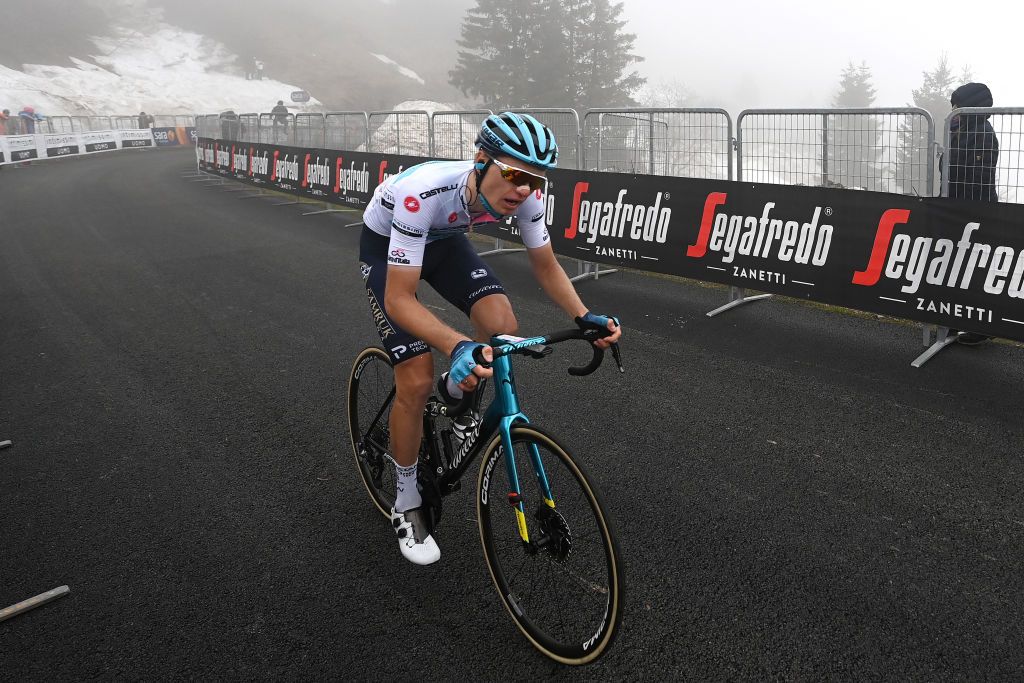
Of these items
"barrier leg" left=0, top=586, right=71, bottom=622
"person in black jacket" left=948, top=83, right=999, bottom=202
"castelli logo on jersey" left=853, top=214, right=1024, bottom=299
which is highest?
"person in black jacket" left=948, top=83, right=999, bottom=202

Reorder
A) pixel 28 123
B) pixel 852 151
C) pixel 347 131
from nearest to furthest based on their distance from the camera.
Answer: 1. pixel 852 151
2. pixel 347 131
3. pixel 28 123

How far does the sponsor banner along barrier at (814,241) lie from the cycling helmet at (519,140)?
14.7 feet

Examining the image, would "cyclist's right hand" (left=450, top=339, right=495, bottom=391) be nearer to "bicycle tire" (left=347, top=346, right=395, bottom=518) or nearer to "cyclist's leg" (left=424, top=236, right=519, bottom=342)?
"cyclist's leg" (left=424, top=236, right=519, bottom=342)

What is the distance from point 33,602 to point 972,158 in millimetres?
7085

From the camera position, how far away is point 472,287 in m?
3.84

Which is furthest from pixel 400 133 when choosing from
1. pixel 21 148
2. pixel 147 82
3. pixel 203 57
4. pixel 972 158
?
pixel 203 57

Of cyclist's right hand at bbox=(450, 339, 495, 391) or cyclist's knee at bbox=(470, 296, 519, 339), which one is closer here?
cyclist's right hand at bbox=(450, 339, 495, 391)

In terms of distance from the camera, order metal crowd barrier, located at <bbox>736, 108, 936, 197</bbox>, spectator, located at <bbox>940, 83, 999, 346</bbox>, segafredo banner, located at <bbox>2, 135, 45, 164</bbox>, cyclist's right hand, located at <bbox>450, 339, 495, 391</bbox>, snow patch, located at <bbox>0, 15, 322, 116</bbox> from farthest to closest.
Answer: snow patch, located at <bbox>0, 15, 322, 116</bbox> → segafredo banner, located at <bbox>2, 135, 45, 164</bbox> → metal crowd barrier, located at <bbox>736, 108, 936, 197</bbox> → spectator, located at <bbox>940, 83, 999, 346</bbox> → cyclist's right hand, located at <bbox>450, 339, 495, 391</bbox>

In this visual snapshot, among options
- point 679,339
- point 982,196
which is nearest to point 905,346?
point 982,196

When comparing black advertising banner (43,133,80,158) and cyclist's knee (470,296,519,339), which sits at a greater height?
black advertising banner (43,133,80,158)

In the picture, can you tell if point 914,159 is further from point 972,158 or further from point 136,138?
point 136,138

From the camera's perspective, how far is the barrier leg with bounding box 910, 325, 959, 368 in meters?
6.41

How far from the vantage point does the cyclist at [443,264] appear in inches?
121

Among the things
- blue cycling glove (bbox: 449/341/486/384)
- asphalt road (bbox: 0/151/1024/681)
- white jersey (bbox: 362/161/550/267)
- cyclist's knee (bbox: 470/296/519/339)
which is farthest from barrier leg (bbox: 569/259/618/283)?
blue cycling glove (bbox: 449/341/486/384)
